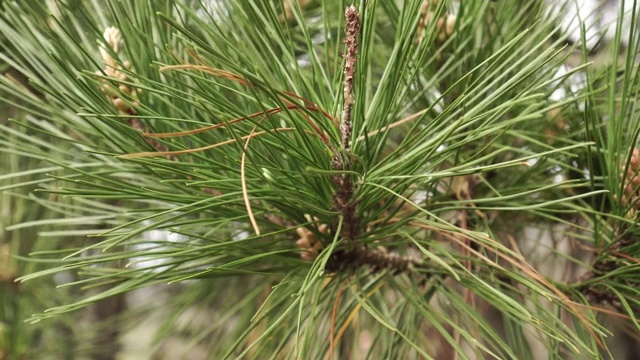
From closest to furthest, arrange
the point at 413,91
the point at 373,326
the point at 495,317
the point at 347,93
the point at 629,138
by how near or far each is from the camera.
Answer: the point at 347,93, the point at 629,138, the point at 413,91, the point at 373,326, the point at 495,317

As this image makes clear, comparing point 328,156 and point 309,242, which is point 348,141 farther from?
point 309,242

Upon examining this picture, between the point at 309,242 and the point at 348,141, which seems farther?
the point at 309,242

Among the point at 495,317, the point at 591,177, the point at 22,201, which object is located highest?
the point at 22,201

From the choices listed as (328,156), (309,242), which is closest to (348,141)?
(328,156)

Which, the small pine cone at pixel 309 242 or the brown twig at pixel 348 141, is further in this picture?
the small pine cone at pixel 309 242

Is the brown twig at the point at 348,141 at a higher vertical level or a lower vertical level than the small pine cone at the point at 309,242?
higher

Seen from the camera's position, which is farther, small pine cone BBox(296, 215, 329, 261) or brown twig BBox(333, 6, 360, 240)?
small pine cone BBox(296, 215, 329, 261)

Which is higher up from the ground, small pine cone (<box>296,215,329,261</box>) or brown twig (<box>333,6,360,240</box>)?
brown twig (<box>333,6,360,240</box>)

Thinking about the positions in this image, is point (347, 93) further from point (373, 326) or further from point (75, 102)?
point (373, 326)

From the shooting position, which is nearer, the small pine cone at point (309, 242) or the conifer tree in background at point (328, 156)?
the conifer tree in background at point (328, 156)

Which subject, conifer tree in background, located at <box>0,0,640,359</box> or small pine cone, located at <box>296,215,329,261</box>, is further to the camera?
small pine cone, located at <box>296,215,329,261</box>

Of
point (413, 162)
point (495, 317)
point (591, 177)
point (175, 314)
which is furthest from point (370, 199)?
point (495, 317)
